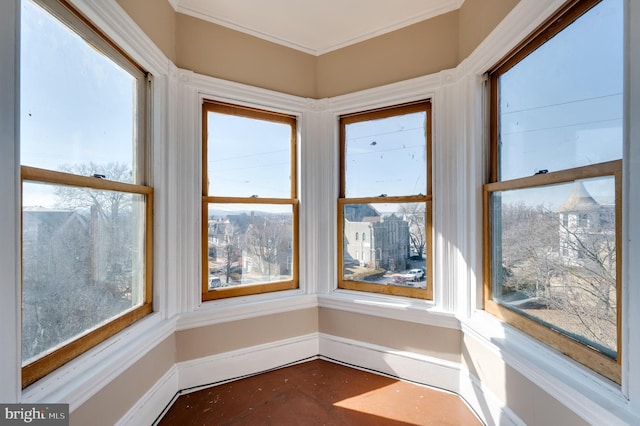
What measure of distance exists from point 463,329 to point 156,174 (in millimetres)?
2284

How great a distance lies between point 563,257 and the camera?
56.4 inches

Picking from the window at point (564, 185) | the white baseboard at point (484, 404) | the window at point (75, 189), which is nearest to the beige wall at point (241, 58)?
the window at point (75, 189)

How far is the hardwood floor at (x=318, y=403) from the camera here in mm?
1926

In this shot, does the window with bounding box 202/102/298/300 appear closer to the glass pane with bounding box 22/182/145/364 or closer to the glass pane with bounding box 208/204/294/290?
the glass pane with bounding box 208/204/294/290

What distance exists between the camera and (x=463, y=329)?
6.97ft

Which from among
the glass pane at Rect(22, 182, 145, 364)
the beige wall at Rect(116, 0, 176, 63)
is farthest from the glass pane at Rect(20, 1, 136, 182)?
the beige wall at Rect(116, 0, 176, 63)

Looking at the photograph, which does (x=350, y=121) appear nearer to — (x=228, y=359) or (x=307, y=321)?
(x=307, y=321)

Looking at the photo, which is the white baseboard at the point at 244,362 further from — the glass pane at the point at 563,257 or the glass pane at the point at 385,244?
the glass pane at the point at 563,257

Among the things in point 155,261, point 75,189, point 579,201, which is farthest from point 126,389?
point 579,201

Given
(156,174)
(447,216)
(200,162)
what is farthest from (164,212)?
(447,216)


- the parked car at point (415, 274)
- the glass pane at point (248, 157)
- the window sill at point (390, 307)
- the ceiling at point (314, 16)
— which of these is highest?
the ceiling at point (314, 16)

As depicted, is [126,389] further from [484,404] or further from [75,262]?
[484,404]

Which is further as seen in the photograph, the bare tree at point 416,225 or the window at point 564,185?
the bare tree at point 416,225

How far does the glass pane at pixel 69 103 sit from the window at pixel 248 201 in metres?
0.67
